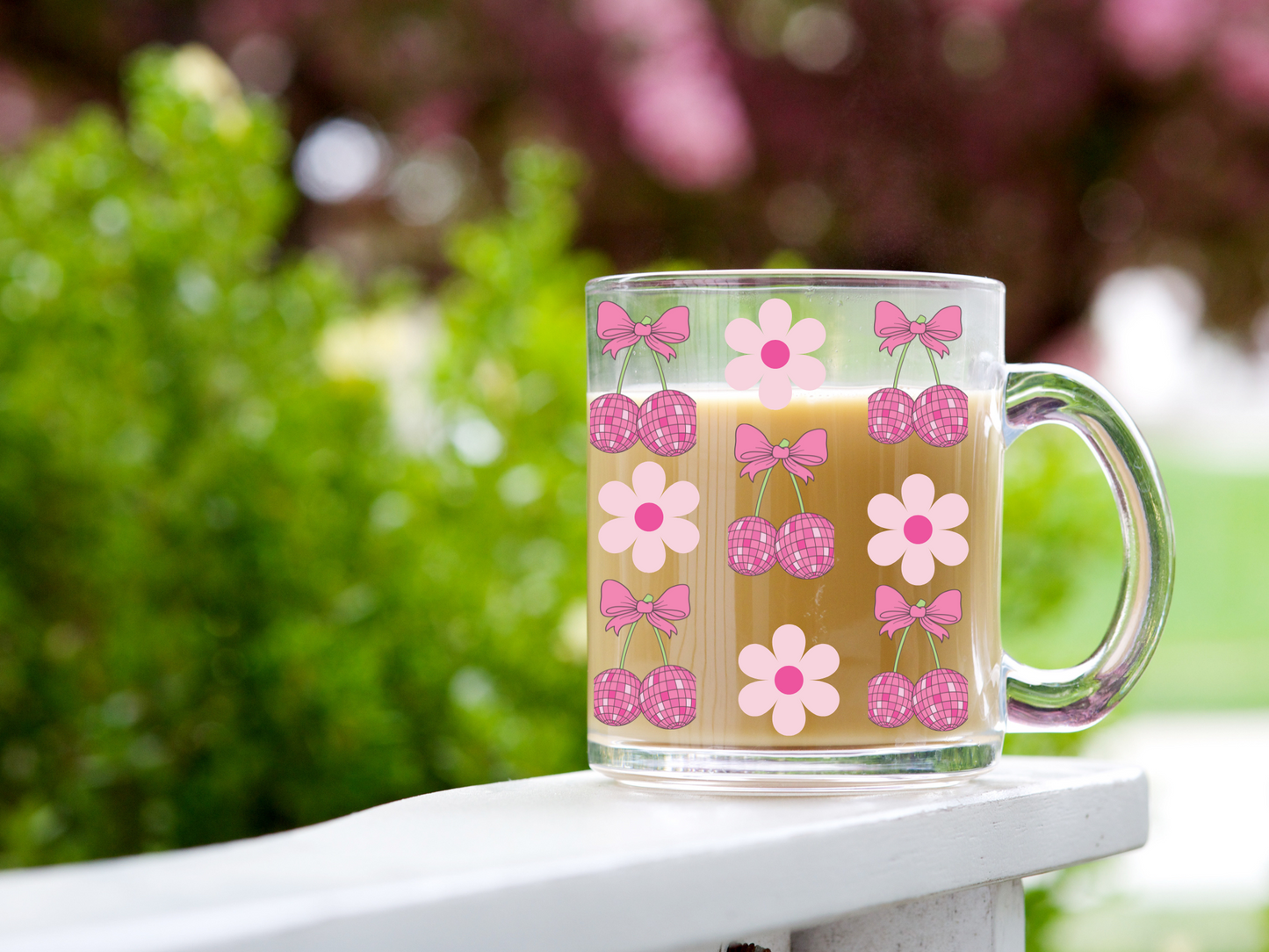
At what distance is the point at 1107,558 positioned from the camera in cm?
215

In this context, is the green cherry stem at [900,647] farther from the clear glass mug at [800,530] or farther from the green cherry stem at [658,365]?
the green cherry stem at [658,365]

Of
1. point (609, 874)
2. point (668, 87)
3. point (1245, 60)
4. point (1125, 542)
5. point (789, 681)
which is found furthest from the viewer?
point (1245, 60)

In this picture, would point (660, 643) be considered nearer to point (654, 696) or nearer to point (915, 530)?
point (654, 696)

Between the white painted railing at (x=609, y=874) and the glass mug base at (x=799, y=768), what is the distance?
1 cm

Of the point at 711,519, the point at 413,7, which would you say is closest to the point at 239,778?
the point at 711,519

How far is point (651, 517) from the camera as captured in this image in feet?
2.50

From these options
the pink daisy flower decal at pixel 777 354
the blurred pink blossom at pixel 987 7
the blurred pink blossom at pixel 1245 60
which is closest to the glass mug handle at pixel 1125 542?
the pink daisy flower decal at pixel 777 354

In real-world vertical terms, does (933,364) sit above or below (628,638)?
above

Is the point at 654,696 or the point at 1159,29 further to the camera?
the point at 1159,29

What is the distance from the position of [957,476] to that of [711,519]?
0.48 ft

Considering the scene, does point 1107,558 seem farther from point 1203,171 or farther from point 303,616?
point 1203,171

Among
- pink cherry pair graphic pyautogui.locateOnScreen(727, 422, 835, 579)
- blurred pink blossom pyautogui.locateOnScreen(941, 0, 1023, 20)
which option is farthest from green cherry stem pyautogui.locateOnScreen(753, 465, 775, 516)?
blurred pink blossom pyautogui.locateOnScreen(941, 0, 1023, 20)

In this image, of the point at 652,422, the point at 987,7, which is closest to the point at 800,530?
the point at 652,422

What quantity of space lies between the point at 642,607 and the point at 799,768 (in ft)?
0.42
